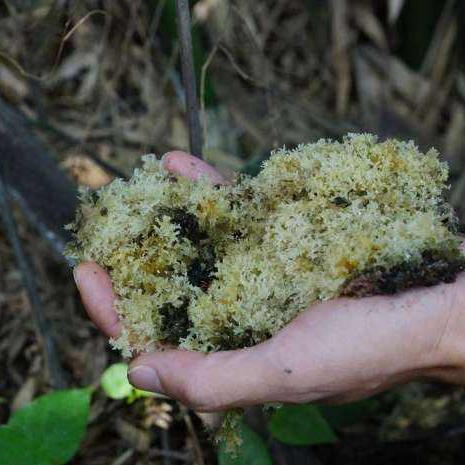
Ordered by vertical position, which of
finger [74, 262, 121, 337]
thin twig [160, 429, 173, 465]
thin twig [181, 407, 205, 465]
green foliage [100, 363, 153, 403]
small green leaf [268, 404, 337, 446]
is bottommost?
thin twig [160, 429, 173, 465]

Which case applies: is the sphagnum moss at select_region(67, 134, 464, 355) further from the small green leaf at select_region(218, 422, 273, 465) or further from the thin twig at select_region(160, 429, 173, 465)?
the thin twig at select_region(160, 429, 173, 465)

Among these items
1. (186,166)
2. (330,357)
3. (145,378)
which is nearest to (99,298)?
(145,378)

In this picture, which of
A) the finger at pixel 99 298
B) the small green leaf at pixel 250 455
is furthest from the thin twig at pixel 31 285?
the small green leaf at pixel 250 455

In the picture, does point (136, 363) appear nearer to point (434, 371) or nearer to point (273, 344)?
point (273, 344)

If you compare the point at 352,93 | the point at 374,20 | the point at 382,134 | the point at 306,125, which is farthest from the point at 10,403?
the point at 374,20

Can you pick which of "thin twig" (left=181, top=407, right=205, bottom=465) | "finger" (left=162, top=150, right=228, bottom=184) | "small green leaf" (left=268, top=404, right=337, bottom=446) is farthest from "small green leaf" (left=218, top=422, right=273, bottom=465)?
"finger" (left=162, top=150, right=228, bottom=184)

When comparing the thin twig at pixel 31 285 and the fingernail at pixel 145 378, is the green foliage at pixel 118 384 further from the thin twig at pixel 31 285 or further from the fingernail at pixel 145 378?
the fingernail at pixel 145 378

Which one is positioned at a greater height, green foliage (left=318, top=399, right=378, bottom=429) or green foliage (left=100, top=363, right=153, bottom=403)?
green foliage (left=100, top=363, right=153, bottom=403)
